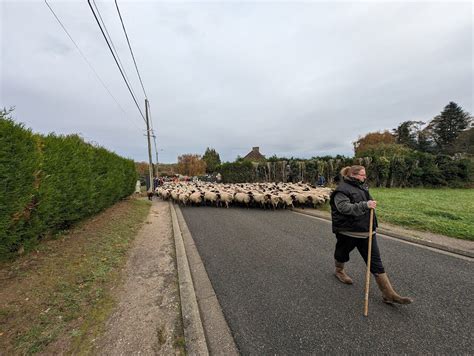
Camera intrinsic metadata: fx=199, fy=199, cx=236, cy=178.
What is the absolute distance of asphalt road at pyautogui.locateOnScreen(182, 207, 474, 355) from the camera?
6.40 feet

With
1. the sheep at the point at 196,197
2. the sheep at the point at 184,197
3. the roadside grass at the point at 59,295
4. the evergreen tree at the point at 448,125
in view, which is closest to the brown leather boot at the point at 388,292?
the roadside grass at the point at 59,295

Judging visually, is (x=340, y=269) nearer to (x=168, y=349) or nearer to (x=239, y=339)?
(x=239, y=339)

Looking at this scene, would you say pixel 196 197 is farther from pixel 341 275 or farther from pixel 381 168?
pixel 381 168

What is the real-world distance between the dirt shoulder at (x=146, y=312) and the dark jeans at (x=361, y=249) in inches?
94.4

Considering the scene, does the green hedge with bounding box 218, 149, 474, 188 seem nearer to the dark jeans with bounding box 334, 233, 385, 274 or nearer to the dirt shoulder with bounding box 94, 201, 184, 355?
the dark jeans with bounding box 334, 233, 385, 274

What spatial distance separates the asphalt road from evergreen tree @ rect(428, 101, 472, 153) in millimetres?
55147

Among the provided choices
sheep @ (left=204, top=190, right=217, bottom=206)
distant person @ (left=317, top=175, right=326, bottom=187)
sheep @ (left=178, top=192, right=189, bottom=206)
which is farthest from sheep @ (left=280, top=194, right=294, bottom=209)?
distant person @ (left=317, top=175, right=326, bottom=187)

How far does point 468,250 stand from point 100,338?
245 inches

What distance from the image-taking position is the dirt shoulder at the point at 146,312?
1.97 meters

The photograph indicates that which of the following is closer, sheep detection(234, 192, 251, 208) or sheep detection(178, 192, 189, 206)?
sheep detection(234, 192, 251, 208)

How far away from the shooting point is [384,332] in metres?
2.07

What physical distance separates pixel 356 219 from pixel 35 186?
5.27m

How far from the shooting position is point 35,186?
354cm

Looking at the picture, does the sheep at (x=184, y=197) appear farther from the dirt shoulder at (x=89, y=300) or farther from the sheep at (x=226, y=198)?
the dirt shoulder at (x=89, y=300)
